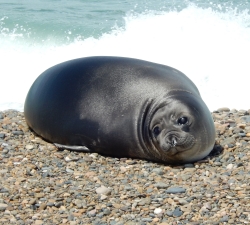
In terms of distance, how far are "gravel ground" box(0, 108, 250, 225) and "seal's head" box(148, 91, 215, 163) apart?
5.5 inches

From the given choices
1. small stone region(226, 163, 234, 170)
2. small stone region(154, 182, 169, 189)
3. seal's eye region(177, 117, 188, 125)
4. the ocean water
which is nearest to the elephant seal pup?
seal's eye region(177, 117, 188, 125)

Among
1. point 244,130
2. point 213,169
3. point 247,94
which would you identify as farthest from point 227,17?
point 213,169

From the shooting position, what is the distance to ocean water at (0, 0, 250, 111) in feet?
36.7

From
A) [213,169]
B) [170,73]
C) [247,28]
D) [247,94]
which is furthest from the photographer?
[247,28]

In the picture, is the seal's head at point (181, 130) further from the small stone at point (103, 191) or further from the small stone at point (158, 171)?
the small stone at point (103, 191)

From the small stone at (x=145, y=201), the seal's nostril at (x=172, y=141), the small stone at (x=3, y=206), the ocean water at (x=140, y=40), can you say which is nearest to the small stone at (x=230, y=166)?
the seal's nostril at (x=172, y=141)

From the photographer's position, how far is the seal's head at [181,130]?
592 centimetres

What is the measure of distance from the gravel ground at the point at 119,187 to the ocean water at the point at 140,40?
11.1 ft

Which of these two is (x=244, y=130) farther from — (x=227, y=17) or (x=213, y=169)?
(x=227, y=17)

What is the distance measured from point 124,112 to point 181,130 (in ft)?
2.50

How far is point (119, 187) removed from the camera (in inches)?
217

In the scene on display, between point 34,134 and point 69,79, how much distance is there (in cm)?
91

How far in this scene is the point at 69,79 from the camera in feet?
22.6

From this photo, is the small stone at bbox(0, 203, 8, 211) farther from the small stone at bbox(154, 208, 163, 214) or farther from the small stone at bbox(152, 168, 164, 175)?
the small stone at bbox(152, 168, 164, 175)
